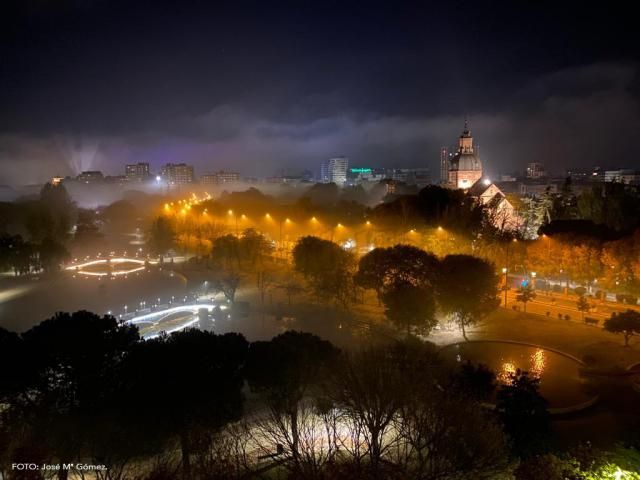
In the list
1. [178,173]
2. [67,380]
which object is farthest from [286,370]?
[178,173]

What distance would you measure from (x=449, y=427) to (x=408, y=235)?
87.5 ft

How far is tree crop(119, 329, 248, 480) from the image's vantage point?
10.7 m

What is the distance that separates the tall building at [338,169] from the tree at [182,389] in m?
140

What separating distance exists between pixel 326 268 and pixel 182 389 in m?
A: 16.6

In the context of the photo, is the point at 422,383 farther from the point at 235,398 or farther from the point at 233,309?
the point at 233,309

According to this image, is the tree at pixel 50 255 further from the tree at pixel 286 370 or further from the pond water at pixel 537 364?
the pond water at pixel 537 364

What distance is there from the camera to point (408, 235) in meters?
35.9

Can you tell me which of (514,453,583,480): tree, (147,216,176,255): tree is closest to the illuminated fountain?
(147,216,176,255): tree

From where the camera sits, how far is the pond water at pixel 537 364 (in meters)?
15.0

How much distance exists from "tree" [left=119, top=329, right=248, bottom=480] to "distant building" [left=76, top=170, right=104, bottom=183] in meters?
126

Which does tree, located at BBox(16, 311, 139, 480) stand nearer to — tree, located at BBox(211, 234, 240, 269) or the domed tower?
tree, located at BBox(211, 234, 240, 269)

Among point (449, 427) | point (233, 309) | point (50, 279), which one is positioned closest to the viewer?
point (449, 427)

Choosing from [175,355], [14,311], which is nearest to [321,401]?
[175,355]

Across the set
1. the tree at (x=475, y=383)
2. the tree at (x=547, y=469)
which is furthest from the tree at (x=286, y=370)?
the tree at (x=547, y=469)
